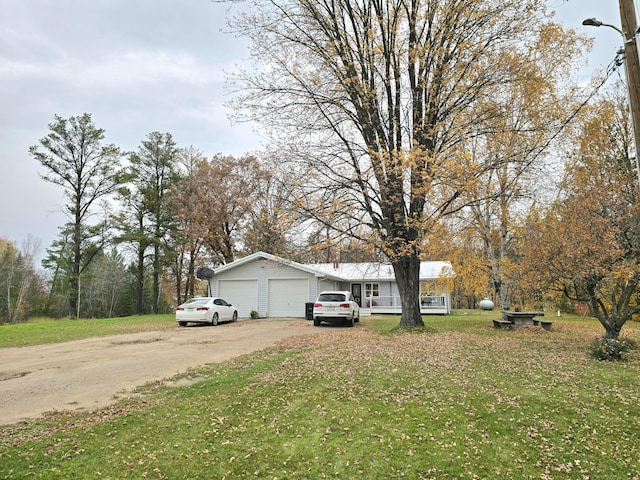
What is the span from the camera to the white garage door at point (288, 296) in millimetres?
22312

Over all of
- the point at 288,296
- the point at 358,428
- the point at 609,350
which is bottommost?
the point at 358,428

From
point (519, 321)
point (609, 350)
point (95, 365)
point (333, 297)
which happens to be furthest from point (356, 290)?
point (95, 365)

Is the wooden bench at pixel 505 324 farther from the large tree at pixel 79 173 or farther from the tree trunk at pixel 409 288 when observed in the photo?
the large tree at pixel 79 173

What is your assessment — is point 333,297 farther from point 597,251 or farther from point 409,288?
point 597,251

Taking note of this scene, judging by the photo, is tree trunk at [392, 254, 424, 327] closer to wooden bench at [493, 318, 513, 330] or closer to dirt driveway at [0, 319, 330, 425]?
wooden bench at [493, 318, 513, 330]

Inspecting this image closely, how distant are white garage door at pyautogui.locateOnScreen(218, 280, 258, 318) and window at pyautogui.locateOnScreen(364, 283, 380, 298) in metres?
8.45

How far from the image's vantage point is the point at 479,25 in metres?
11.9

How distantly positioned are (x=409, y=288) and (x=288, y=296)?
1069cm

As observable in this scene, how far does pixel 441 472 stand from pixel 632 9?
272 inches

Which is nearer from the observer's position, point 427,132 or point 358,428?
point 358,428

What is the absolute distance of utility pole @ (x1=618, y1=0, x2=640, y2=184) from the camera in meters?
5.23

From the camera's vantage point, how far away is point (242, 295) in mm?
22672

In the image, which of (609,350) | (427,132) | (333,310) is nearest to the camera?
(609,350)

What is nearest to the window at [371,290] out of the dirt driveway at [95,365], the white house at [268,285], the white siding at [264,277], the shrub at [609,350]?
the white house at [268,285]
